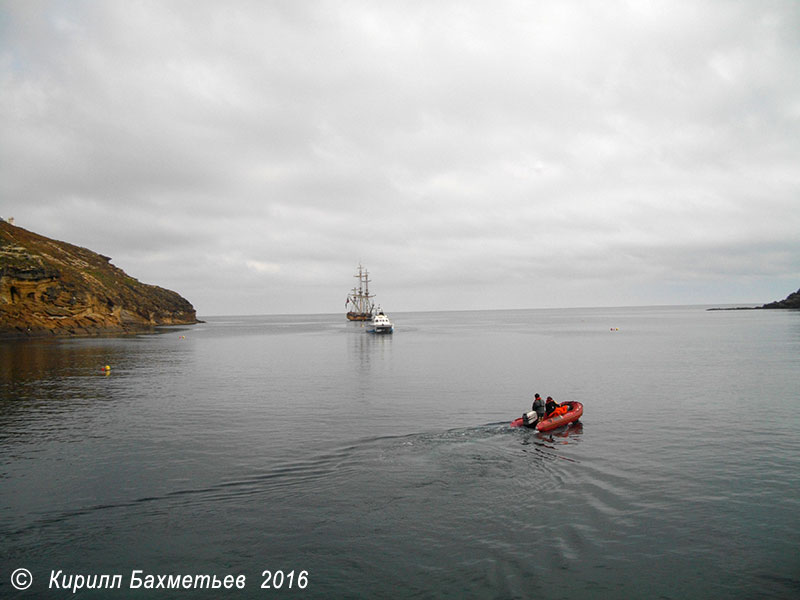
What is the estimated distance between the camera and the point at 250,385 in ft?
146

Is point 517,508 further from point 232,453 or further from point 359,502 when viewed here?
point 232,453

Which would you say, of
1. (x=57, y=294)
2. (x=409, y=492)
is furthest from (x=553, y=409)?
(x=57, y=294)

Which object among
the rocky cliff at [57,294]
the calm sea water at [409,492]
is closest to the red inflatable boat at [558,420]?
the calm sea water at [409,492]

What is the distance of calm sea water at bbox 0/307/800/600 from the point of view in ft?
40.8

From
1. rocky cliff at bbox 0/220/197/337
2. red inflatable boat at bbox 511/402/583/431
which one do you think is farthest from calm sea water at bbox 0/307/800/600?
rocky cliff at bbox 0/220/197/337

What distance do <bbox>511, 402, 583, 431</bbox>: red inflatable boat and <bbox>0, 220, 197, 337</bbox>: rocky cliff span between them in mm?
103513

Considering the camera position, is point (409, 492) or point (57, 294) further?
point (57, 294)

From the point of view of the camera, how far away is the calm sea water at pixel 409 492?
490 inches

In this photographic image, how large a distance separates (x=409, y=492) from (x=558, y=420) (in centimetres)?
1286

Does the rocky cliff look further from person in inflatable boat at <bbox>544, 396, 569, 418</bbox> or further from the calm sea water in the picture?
person in inflatable boat at <bbox>544, 396, 569, 418</bbox>

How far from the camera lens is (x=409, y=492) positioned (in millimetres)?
17359

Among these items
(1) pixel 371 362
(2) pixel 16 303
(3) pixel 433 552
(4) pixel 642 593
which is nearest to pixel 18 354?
(2) pixel 16 303

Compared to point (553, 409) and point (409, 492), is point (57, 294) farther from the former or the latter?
point (409, 492)

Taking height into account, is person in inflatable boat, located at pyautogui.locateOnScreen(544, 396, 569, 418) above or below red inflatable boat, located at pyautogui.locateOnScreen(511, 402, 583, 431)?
above
